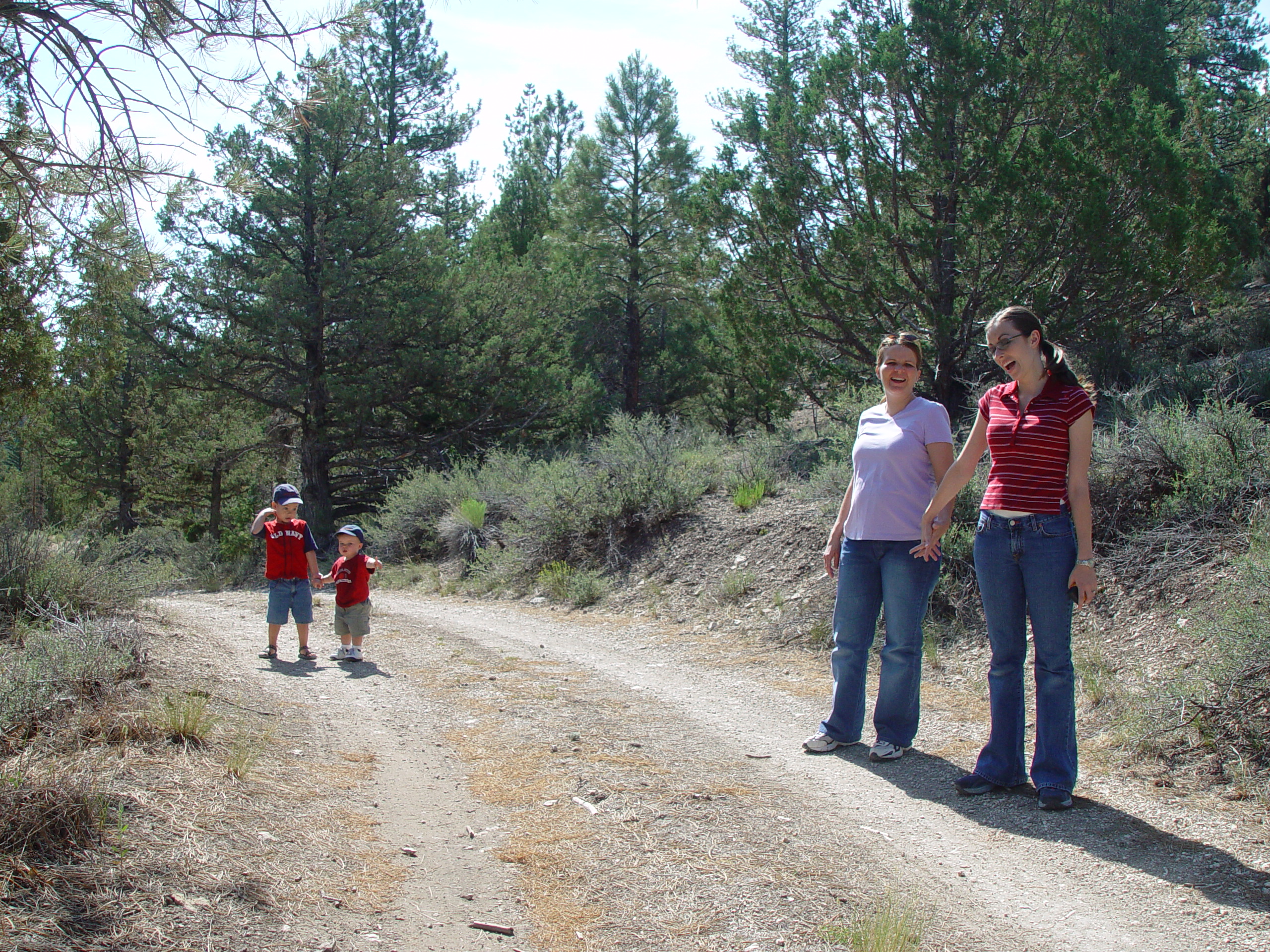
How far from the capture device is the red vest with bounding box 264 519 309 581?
746 centimetres

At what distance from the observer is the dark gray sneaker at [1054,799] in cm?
387

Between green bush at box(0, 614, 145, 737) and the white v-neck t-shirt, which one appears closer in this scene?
green bush at box(0, 614, 145, 737)

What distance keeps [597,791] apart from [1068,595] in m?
2.17

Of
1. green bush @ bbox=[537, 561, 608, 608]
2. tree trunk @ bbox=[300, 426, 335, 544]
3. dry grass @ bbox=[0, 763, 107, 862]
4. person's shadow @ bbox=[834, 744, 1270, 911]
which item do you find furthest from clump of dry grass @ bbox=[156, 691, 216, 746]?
tree trunk @ bbox=[300, 426, 335, 544]

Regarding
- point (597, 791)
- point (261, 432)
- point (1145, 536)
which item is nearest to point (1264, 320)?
point (1145, 536)

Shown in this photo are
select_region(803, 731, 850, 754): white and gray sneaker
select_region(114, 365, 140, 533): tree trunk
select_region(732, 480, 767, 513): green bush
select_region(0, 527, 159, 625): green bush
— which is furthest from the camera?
select_region(114, 365, 140, 533): tree trunk

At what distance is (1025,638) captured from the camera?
13.0 feet

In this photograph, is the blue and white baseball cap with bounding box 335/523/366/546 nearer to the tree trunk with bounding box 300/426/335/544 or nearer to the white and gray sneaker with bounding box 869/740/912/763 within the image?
the white and gray sneaker with bounding box 869/740/912/763

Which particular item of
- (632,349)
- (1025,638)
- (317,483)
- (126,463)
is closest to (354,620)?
(1025,638)

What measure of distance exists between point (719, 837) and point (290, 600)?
4.99m

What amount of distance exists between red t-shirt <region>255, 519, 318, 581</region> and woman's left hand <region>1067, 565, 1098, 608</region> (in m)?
5.73

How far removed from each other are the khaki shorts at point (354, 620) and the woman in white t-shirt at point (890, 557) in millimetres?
3933

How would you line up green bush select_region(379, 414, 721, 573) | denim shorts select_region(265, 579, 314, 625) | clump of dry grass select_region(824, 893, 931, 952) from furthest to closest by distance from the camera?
green bush select_region(379, 414, 721, 573), denim shorts select_region(265, 579, 314, 625), clump of dry grass select_region(824, 893, 931, 952)

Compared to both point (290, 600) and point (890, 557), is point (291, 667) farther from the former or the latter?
point (890, 557)
